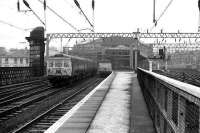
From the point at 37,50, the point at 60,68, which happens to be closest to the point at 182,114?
the point at 60,68

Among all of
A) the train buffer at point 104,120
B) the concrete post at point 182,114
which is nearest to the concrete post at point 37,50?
the train buffer at point 104,120

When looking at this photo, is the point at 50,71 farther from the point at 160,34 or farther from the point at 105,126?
the point at 160,34

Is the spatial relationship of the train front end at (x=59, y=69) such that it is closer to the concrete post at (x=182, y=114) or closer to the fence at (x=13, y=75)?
the fence at (x=13, y=75)

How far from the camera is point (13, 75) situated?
29312 mm

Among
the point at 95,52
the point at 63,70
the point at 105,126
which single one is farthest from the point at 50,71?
the point at 95,52

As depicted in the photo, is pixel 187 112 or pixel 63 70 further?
pixel 63 70

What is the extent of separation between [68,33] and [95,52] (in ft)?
103

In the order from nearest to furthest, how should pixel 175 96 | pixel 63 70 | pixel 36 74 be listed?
pixel 175 96, pixel 63 70, pixel 36 74

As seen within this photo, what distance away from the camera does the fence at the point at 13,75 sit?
26484 millimetres

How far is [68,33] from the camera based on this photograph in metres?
48.1

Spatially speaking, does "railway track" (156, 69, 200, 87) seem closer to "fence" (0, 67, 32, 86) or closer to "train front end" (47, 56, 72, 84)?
"train front end" (47, 56, 72, 84)

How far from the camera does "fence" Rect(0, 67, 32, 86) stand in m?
26.5

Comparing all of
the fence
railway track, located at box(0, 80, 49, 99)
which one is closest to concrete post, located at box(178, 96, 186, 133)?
railway track, located at box(0, 80, 49, 99)

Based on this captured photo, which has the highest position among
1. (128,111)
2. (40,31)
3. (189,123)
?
(40,31)
